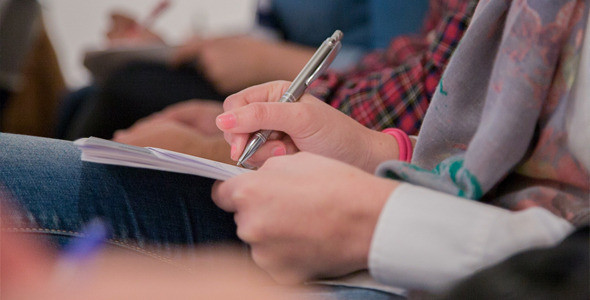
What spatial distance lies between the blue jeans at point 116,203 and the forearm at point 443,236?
0.19m

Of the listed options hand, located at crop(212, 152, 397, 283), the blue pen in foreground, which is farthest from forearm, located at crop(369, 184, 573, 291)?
the blue pen in foreground

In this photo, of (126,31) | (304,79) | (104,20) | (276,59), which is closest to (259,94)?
(304,79)

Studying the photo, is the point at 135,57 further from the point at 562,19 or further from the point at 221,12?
the point at 562,19

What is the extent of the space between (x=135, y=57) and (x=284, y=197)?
1.09m

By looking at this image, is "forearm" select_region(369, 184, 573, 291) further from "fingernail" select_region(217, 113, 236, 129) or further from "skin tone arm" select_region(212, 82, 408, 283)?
"fingernail" select_region(217, 113, 236, 129)

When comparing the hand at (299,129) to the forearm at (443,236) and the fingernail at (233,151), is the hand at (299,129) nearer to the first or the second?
the fingernail at (233,151)

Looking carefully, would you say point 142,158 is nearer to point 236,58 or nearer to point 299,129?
point 299,129

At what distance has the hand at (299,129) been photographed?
52cm

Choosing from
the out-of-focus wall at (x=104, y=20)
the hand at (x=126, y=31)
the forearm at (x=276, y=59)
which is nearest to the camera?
the forearm at (x=276, y=59)

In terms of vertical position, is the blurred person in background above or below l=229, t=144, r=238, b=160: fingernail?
below

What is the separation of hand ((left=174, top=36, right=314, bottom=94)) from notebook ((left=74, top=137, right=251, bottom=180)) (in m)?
0.56

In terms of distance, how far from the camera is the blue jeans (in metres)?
0.51

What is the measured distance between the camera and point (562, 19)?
412 millimetres

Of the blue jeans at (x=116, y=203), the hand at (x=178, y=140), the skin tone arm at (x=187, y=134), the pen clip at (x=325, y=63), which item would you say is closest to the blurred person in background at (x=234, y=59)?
the skin tone arm at (x=187, y=134)
